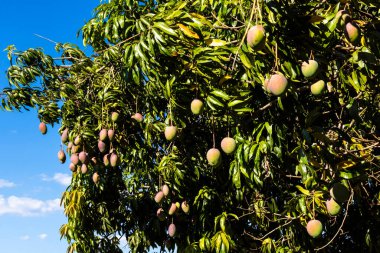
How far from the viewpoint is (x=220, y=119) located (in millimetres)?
3766

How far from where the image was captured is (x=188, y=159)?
12.8 feet

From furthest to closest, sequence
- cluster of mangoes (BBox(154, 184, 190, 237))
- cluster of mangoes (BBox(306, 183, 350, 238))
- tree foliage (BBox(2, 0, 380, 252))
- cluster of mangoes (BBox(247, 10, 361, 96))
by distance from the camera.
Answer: cluster of mangoes (BBox(154, 184, 190, 237))
tree foliage (BBox(2, 0, 380, 252))
cluster of mangoes (BBox(306, 183, 350, 238))
cluster of mangoes (BBox(247, 10, 361, 96))

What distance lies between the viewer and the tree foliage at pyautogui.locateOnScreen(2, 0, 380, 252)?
2.44m

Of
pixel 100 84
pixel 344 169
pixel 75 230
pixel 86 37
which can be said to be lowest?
pixel 344 169

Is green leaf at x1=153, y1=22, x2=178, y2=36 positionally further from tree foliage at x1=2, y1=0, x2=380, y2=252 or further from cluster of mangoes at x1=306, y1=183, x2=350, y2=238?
cluster of mangoes at x1=306, y1=183, x2=350, y2=238

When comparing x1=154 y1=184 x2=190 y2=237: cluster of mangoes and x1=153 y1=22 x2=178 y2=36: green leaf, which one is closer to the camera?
x1=153 y1=22 x2=178 y2=36: green leaf

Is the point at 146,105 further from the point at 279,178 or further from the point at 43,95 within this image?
the point at 279,178

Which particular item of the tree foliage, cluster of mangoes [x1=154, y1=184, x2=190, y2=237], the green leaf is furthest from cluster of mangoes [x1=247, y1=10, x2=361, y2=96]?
cluster of mangoes [x1=154, y1=184, x2=190, y2=237]

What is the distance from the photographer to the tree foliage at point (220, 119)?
2441mm

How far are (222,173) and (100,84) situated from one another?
4.01 feet

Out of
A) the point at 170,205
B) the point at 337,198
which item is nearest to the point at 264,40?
the point at 337,198

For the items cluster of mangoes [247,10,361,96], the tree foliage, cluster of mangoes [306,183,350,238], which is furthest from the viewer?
the tree foliage

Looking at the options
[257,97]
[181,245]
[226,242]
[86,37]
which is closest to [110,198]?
[181,245]

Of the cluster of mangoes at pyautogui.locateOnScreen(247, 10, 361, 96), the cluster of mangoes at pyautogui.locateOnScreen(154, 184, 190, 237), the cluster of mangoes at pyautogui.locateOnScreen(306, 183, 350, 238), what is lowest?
the cluster of mangoes at pyautogui.locateOnScreen(306, 183, 350, 238)
